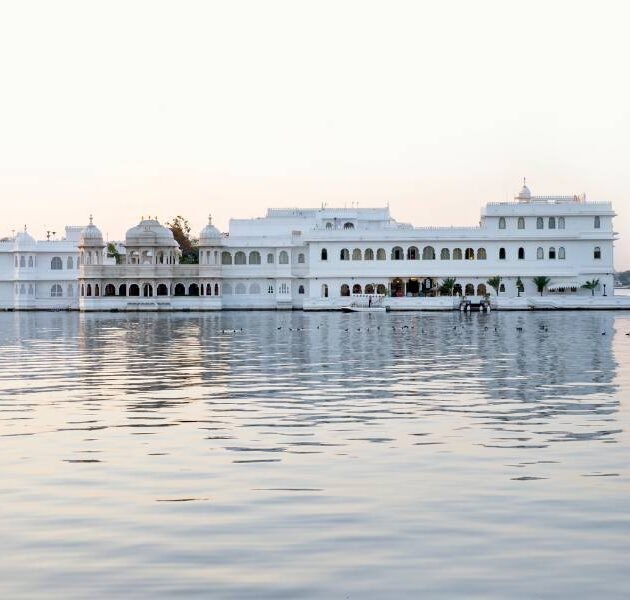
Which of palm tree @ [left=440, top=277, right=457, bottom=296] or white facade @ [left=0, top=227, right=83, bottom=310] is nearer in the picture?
palm tree @ [left=440, top=277, right=457, bottom=296]

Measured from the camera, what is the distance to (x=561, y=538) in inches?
386

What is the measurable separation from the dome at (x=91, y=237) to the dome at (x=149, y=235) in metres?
2.45

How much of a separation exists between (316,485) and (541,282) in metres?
79.1

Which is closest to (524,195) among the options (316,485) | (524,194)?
(524,194)

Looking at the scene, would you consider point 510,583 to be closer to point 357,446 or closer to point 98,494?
point 98,494

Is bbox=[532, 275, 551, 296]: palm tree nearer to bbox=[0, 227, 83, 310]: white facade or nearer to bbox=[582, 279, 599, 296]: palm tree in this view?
bbox=[582, 279, 599, 296]: palm tree

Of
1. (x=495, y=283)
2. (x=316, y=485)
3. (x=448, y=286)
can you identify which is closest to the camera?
(x=316, y=485)

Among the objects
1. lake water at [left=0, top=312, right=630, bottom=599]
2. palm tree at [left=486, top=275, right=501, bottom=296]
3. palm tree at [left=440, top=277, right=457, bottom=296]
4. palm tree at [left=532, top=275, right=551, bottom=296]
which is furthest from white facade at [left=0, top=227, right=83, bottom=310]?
lake water at [left=0, top=312, right=630, bottom=599]

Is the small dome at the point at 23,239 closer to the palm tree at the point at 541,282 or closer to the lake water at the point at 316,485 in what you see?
the palm tree at the point at 541,282

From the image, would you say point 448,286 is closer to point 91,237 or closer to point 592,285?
point 592,285

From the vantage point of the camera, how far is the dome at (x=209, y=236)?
94.9m

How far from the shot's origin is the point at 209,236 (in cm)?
9500

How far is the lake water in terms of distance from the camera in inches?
345

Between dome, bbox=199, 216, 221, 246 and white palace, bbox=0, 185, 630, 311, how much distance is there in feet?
0.25
